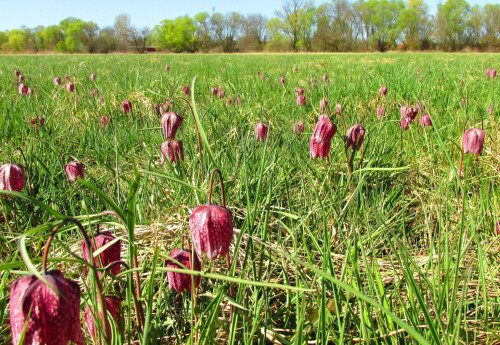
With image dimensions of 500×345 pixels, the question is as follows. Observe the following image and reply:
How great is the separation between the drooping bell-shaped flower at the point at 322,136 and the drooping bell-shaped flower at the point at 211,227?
0.80m

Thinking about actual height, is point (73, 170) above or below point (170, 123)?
below

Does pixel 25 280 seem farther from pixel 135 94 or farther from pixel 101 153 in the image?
pixel 135 94

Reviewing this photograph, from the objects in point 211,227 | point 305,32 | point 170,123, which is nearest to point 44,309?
point 211,227

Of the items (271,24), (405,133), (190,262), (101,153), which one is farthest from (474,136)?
(271,24)

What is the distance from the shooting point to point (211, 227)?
2.83 feet

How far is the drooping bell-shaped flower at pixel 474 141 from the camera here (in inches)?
69.2

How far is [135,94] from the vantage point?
3.87 metres

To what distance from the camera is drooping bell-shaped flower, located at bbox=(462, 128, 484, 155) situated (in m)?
1.76

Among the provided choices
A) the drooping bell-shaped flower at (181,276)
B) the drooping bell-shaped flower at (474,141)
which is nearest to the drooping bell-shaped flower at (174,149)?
the drooping bell-shaped flower at (181,276)

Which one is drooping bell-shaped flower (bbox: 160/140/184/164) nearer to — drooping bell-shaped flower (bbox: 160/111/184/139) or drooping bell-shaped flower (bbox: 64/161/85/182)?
drooping bell-shaped flower (bbox: 160/111/184/139)

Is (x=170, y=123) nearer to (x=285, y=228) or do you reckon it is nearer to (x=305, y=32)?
(x=285, y=228)

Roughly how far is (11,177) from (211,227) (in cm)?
73

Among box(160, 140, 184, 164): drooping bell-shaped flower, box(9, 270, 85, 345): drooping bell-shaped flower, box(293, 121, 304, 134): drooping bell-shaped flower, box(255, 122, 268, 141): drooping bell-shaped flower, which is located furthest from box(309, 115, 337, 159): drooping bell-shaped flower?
box(9, 270, 85, 345): drooping bell-shaped flower

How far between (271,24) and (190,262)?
6280cm
